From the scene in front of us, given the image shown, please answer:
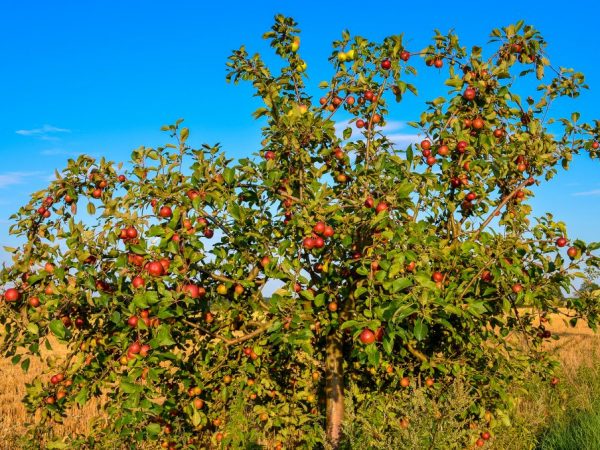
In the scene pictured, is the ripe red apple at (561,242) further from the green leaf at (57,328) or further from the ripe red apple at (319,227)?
the green leaf at (57,328)

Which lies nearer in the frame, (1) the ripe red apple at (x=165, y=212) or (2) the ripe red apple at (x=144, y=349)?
(2) the ripe red apple at (x=144, y=349)

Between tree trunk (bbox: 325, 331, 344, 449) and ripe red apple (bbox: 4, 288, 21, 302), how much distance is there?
2643 mm

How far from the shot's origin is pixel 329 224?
420 centimetres

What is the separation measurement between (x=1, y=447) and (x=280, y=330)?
3.99 m

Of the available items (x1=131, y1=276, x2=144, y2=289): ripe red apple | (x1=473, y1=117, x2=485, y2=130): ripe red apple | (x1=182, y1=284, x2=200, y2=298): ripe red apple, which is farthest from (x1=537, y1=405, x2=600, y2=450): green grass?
(x1=131, y1=276, x2=144, y2=289): ripe red apple

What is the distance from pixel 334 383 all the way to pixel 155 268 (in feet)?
7.22

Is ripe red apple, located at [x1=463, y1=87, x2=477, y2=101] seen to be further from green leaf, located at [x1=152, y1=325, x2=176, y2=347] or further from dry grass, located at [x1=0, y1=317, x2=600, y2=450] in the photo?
green leaf, located at [x1=152, y1=325, x2=176, y2=347]

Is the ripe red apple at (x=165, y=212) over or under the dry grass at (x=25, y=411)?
over

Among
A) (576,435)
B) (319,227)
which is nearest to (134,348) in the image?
(319,227)

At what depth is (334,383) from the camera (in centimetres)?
497

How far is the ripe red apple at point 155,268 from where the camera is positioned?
12.0ft

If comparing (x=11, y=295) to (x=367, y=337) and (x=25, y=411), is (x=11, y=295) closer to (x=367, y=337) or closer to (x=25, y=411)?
(x=367, y=337)

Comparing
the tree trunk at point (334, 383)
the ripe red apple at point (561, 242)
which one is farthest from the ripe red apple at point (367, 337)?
the ripe red apple at point (561, 242)

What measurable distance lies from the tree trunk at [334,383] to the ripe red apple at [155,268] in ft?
6.29
